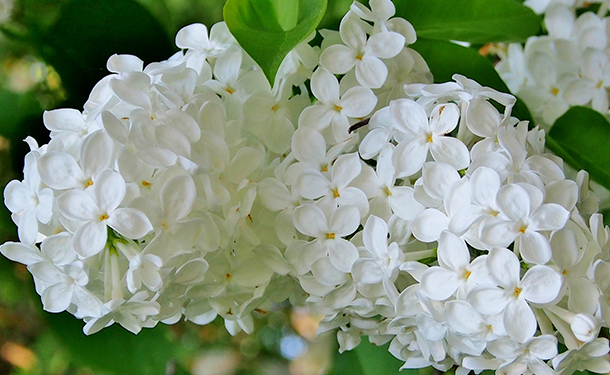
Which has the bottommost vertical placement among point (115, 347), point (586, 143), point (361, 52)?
point (115, 347)

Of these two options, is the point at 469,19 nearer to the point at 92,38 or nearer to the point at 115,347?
the point at 92,38

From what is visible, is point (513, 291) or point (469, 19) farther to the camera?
point (469, 19)

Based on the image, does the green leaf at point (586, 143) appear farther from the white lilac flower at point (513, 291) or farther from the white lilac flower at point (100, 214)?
the white lilac flower at point (100, 214)

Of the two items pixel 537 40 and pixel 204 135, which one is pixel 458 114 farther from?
pixel 537 40

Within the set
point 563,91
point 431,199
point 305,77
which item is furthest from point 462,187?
point 563,91

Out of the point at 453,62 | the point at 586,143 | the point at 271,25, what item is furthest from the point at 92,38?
the point at 586,143

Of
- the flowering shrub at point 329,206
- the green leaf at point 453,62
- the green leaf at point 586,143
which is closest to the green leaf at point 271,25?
the flowering shrub at point 329,206

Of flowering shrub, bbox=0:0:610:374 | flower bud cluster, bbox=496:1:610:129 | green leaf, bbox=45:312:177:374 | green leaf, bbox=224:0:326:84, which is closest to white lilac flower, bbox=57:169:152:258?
flowering shrub, bbox=0:0:610:374
